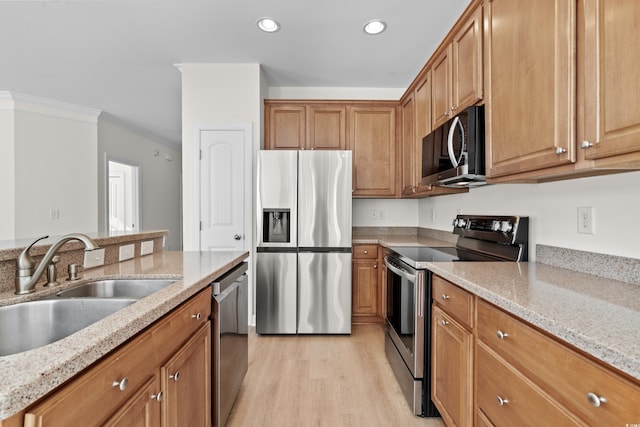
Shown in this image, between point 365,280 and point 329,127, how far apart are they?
166 cm

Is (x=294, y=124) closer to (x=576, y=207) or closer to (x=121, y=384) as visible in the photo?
(x=576, y=207)

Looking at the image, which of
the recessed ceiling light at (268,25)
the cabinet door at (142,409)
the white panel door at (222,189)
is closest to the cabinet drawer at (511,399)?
the cabinet door at (142,409)

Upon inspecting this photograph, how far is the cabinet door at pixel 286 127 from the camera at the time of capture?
3324 mm

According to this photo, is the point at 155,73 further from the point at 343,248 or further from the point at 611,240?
the point at 611,240

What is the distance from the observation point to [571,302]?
962 millimetres

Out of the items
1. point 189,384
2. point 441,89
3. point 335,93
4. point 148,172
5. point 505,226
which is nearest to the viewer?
point 189,384

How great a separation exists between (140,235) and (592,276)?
228 cm

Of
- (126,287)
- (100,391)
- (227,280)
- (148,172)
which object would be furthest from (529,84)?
(148,172)

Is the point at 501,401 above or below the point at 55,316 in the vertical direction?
below

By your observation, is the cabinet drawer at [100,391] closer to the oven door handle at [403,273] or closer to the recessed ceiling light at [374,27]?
the oven door handle at [403,273]

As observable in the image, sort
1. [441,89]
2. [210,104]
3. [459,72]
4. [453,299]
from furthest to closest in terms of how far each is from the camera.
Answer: [210,104], [441,89], [459,72], [453,299]

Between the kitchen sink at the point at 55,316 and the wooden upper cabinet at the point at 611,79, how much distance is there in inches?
62.3

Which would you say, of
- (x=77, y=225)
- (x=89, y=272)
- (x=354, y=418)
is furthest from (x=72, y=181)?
(x=354, y=418)

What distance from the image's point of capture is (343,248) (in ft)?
9.48
